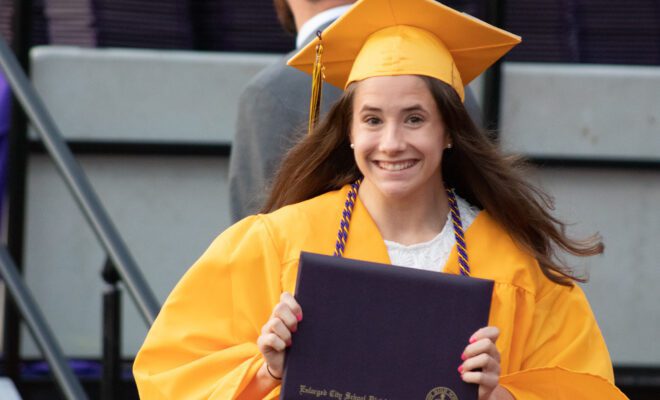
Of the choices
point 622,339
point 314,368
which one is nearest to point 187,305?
point 314,368

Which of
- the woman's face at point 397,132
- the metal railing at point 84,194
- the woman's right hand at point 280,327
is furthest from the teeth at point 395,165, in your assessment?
the metal railing at point 84,194

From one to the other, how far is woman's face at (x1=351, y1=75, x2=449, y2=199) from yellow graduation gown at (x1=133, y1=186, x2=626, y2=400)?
→ 0.41 feet

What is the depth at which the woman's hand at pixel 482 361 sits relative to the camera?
8.85 feet

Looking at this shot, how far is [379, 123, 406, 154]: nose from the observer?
2898 mm

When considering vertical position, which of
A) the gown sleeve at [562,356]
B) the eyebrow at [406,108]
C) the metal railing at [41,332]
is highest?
the eyebrow at [406,108]

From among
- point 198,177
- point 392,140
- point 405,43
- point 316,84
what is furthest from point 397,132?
point 198,177

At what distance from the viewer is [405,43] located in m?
2.98

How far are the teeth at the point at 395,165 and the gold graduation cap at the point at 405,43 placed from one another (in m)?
0.19

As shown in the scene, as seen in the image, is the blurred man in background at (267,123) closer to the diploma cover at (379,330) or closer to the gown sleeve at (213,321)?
the gown sleeve at (213,321)

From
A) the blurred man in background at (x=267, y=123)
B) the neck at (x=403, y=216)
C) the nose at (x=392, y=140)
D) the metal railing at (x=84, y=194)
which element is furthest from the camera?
the metal railing at (x=84, y=194)

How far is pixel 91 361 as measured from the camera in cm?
529

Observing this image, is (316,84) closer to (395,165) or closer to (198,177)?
(395,165)

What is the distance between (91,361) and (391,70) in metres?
2.71

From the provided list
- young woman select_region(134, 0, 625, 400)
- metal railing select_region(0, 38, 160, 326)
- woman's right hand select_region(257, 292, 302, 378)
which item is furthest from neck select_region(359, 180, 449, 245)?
metal railing select_region(0, 38, 160, 326)
